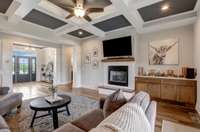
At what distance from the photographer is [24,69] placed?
940 cm

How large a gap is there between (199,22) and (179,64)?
1.54 meters

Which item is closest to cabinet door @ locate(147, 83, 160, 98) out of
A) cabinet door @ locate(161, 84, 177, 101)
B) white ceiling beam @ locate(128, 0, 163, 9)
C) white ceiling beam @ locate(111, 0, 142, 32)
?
cabinet door @ locate(161, 84, 177, 101)

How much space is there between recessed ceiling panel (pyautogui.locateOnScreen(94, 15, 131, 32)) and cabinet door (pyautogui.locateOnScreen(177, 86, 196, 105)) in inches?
114

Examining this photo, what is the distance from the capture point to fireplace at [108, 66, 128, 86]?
5.15 metres

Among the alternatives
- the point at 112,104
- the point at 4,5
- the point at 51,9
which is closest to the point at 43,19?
the point at 51,9

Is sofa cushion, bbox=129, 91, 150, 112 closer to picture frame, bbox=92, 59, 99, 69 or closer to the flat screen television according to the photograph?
the flat screen television

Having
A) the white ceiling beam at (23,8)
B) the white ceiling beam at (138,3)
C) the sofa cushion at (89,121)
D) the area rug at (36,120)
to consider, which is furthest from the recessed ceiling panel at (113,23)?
the sofa cushion at (89,121)

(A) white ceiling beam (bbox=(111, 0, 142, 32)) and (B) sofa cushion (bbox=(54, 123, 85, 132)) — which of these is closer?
(B) sofa cushion (bbox=(54, 123, 85, 132))

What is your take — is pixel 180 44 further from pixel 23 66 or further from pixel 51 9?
pixel 23 66

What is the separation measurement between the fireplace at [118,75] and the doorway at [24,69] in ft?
23.6

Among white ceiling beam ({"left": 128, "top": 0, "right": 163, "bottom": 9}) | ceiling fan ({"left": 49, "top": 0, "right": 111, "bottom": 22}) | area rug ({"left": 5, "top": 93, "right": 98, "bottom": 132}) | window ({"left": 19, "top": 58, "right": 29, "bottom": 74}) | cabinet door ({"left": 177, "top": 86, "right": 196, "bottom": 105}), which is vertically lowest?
area rug ({"left": 5, "top": 93, "right": 98, "bottom": 132})

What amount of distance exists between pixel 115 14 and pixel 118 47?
174 centimetres

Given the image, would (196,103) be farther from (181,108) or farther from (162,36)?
(162,36)

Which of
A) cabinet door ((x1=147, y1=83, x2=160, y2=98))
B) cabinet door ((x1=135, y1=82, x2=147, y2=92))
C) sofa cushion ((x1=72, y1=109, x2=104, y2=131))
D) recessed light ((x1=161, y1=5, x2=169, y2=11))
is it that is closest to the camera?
sofa cushion ((x1=72, y1=109, x2=104, y2=131))
